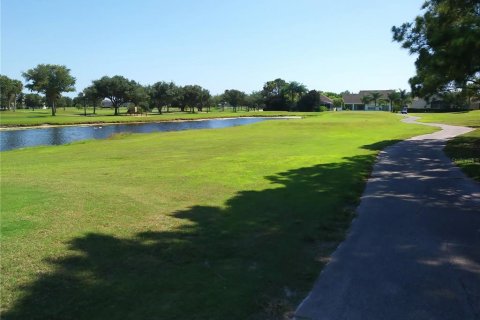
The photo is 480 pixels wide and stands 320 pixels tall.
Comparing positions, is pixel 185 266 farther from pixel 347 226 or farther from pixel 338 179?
pixel 338 179

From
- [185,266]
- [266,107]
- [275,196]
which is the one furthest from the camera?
[266,107]

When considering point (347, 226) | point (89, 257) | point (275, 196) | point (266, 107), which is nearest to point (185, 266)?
point (89, 257)

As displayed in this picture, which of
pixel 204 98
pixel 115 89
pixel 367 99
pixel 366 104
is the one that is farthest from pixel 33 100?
pixel 367 99

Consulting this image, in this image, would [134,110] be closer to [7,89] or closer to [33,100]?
[7,89]

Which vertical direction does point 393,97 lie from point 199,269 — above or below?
above

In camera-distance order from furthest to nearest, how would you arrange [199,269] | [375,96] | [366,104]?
1. [366,104]
2. [375,96]
3. [199,269]

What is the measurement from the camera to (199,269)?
5539mm

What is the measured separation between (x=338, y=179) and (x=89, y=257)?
8689mm

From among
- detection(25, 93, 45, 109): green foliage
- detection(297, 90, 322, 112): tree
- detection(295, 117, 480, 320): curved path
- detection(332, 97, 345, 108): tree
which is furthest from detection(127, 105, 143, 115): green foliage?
detection(295, 117, 480, 320): curved path

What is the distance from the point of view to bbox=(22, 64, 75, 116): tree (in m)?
94.7

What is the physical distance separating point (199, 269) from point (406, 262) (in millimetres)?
2822

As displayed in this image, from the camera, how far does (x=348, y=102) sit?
Result: 467 ft

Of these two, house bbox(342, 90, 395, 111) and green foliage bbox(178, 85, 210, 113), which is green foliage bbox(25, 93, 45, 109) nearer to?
green foliage bbox(178, 85, 210, 113)

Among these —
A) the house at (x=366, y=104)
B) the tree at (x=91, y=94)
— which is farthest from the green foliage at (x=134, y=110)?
the house at (x=366, y=104)
